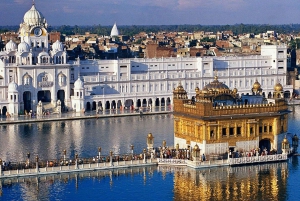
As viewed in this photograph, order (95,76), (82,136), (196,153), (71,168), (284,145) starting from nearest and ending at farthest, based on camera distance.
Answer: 1. (71,168)
2. (196,153)
3. (284,145)
4. (82,136)
5. (95,76)

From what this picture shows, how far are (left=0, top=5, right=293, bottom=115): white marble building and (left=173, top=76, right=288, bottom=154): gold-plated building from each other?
72.5 feet

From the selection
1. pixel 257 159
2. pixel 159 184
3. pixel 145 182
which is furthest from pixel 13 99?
pixel 159 184

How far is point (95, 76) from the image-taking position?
65.2m

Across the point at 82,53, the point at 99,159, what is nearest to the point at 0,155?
the point at 99,159

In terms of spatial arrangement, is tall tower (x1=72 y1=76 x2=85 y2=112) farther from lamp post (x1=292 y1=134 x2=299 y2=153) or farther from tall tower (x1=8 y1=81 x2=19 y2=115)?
lamp post (x1=292 y1=134 x2=299 y2=153)

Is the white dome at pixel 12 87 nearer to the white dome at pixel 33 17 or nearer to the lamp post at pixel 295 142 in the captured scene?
the white dome at pixel 33 17

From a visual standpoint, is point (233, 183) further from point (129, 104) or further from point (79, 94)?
point (129, 104)

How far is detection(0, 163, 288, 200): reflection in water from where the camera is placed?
112 ft

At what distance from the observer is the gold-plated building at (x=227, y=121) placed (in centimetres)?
3969

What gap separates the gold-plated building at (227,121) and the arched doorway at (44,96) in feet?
78.0

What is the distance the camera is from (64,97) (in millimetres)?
64750

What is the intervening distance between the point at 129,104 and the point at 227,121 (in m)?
26.6

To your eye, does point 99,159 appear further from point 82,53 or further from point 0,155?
point 82,53

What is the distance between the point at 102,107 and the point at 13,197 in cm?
3057
